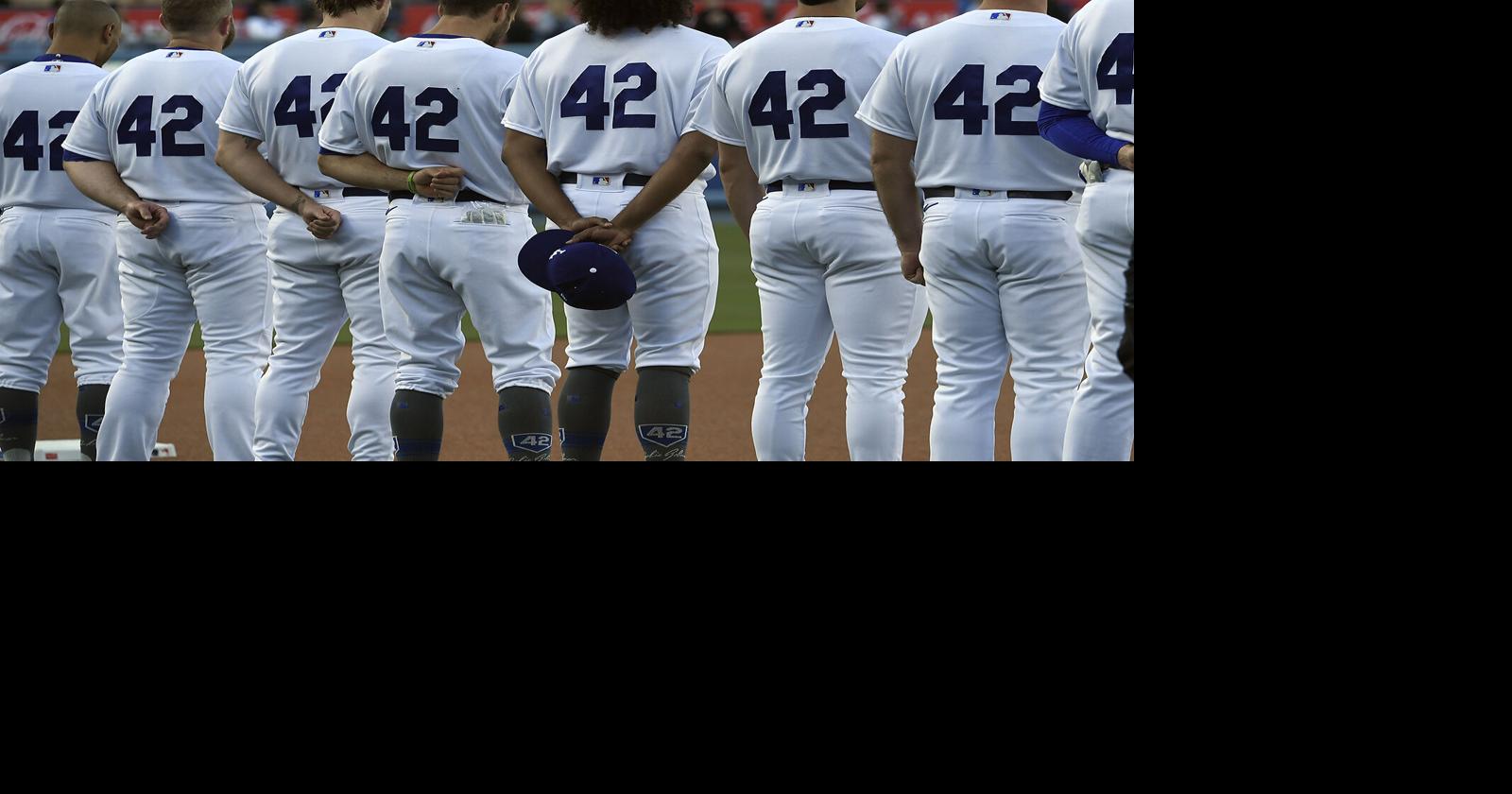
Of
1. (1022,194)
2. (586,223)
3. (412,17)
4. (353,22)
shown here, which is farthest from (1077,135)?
(412,17)

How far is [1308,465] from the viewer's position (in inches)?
87.6

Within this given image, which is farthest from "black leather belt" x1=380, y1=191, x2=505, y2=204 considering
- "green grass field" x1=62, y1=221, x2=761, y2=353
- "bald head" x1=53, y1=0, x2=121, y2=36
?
"green grass field" x1=62, y1=221, x2=761, y2=353

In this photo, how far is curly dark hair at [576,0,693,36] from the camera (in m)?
4.30

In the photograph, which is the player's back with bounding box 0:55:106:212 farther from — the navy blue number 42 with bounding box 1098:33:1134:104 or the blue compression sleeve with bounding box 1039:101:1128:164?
the navy blue number 42 with bounding box 1098:33:1134:104

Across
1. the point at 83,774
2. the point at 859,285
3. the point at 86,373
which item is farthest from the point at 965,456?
the point at 86,373

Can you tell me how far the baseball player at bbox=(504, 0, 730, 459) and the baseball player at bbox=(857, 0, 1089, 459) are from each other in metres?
0.61

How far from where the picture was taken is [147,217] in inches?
189

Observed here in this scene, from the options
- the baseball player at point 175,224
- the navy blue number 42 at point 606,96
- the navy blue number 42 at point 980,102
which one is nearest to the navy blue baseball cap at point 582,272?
the navy blue number 42 at point 606,96

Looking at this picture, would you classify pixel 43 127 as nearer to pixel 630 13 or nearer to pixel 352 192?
pixel 352 192

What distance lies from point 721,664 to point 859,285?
193 cm

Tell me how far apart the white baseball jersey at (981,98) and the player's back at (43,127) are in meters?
2.85

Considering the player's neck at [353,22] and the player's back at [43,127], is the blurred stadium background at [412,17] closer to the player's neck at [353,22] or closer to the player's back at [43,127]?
the player's back at [43,127]

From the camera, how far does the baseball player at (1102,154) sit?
3.66 m

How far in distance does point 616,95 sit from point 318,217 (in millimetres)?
1001
